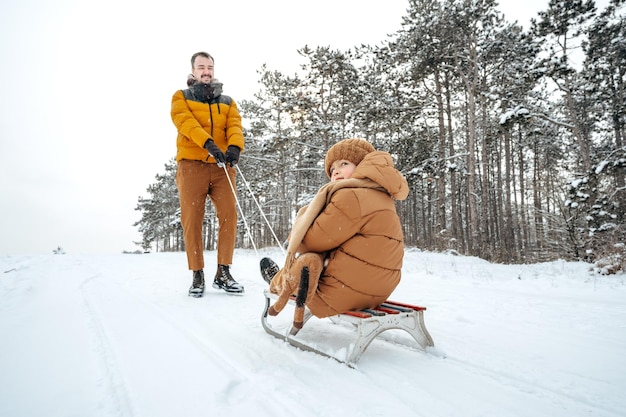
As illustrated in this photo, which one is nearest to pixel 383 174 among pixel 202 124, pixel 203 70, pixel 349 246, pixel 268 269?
pixel 349 246

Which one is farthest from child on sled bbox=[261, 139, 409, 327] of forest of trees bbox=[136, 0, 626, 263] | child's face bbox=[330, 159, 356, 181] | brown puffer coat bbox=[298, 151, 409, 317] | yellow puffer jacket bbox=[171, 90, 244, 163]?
forest of trees bbox=[136, 0, 626, 263]

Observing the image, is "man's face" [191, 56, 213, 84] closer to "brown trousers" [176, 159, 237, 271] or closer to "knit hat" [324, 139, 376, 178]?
"brown trousers" [176, 159, 237, 271]

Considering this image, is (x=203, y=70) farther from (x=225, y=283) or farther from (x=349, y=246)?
(x=349, y=246)

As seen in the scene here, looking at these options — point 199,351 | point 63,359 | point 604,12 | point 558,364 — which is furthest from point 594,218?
point 63,359

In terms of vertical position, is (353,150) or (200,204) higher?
(353,150)

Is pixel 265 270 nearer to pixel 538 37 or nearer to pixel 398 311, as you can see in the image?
pixel 398 311

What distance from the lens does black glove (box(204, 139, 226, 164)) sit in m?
3.44

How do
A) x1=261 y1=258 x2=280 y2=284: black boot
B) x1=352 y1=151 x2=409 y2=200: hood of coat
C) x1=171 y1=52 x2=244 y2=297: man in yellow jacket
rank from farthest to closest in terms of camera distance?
x1=171 y1=52 x2=244 y2=297: man in yellow jacket
x1=261 y1=258 x2=280 y2=284: black boot
x1=352 y1=151 x2=409 y2=200: hood of coat

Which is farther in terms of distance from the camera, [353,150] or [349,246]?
[353,150]

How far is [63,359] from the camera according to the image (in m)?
1.74

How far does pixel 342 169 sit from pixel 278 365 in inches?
51.0

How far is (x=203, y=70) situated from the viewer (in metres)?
3.86

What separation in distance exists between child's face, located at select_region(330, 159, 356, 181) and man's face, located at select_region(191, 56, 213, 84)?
2455 mm

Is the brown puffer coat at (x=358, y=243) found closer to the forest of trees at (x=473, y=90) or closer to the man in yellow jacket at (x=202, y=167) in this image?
the man in yellow jacket at (x=202, y=167)
